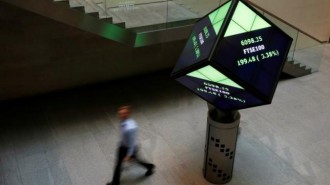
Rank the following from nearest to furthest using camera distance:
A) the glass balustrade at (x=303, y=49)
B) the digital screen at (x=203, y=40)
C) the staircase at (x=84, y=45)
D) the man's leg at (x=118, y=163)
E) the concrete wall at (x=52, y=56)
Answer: the digital screen at (x=203, y=40)
the man's leg at (x=118, y=163)
the staircase at (x=84, y=45)
the concrete wall at (x=52, y=56)
the glass balustrade at (x=303, y=49)

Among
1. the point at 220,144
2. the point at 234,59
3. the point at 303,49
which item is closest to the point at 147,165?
the point at 220,144

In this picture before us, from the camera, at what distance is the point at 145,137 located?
26.3 ft

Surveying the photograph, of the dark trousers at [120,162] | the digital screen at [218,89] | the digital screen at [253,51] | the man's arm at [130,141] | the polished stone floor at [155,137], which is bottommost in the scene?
the polished stone floor at [155,137]

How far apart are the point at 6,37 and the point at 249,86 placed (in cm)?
621

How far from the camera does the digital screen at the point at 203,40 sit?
17.2 ft

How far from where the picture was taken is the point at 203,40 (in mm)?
5566

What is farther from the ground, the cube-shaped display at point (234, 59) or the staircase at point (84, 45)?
the cube-shaped display at point (234, 59)

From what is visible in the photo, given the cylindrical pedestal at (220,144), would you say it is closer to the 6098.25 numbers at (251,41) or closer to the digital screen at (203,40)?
the digital screen at (203,40)

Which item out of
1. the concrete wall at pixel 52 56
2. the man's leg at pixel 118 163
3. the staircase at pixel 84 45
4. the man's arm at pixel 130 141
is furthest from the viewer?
the concrete wall at pixel 52 56

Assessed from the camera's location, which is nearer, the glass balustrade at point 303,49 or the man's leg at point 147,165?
the man's leg at point 147,165

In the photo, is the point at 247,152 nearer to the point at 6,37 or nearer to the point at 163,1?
the point at 163,1

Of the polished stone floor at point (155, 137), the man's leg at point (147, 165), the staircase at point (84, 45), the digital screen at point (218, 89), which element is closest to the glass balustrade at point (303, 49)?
the staircase at point (84, 45)

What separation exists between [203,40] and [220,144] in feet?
6.42

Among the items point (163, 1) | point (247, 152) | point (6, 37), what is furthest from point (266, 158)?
point (6, 37)
